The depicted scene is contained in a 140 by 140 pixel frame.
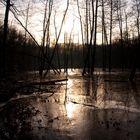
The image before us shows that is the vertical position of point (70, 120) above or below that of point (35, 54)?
below

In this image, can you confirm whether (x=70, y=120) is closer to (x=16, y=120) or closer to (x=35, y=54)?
(x=16, y=120)

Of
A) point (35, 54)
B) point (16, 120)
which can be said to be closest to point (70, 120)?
point (16, 120)

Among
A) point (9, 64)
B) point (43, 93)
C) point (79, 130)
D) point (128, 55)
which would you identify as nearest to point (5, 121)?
point (79, 130)

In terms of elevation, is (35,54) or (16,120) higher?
(35,54)

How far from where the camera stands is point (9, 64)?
38875mm

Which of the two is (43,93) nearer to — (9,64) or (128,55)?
(9,64)

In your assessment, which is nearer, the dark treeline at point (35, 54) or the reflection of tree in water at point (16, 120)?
the reflection of tree in water at point (16, 120)

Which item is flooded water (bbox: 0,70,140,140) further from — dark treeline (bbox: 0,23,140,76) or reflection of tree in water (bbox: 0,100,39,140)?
dark treeline (bbox: 0,23,140,76)

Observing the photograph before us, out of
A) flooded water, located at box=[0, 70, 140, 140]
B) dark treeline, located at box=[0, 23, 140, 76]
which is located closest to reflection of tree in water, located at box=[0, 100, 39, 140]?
flooded water, located at box=[0, 70, 140, 140]

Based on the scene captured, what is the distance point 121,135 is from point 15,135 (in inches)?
104

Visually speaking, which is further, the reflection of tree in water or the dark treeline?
the dark treeline

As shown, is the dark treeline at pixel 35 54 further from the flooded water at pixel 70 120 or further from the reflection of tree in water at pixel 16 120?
the flooded water at pixel 70 120

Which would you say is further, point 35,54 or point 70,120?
point 35,54

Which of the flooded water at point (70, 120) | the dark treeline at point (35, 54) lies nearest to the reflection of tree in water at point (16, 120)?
the flooded water at point (70, 120)
